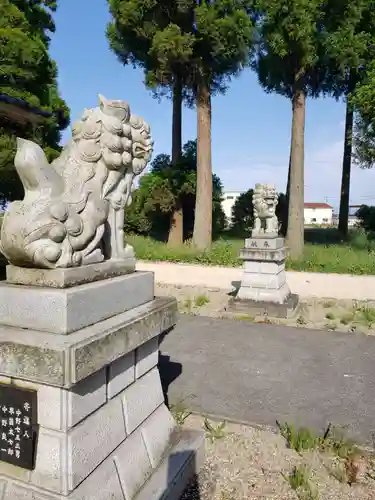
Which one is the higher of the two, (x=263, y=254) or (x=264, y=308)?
(x=263, y=254)

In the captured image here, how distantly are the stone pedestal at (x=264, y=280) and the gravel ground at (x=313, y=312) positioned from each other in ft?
0.81

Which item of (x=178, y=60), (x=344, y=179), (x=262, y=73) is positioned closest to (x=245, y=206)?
(x=344, y=179)

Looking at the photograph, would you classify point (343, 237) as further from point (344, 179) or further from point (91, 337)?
point (91, 337)

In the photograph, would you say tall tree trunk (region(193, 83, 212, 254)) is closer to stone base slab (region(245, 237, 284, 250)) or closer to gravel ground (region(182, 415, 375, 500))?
stone base slab (region(245, 237, 284, 250))

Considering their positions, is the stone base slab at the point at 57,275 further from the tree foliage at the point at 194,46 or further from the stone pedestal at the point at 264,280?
the tree foliage at the point at 194,46

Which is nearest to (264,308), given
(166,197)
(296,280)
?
(296,280)

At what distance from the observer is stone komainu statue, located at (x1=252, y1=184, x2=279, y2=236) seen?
26.3 ft

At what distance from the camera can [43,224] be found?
2.02 metres

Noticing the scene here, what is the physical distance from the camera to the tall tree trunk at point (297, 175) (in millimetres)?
13539

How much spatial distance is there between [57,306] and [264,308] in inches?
230

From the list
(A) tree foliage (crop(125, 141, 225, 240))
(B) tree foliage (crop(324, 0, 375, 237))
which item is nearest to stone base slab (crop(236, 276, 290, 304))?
(B) tree foliage (crop(324, 0, 375, 237))

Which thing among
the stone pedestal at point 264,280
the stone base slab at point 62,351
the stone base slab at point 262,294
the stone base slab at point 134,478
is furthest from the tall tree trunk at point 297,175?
the stone base slab at point 62,351

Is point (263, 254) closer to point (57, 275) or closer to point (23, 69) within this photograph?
point (57, 275)

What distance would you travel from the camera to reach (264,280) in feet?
24.7
